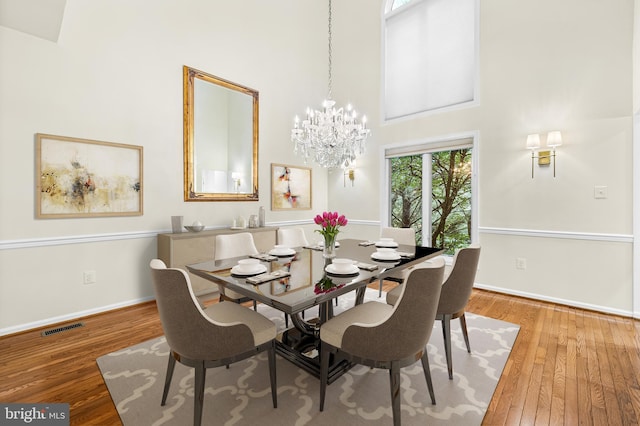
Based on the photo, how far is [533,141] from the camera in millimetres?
3465

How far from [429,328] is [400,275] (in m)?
1.48

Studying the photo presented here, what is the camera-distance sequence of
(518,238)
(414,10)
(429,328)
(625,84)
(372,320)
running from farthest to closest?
(414,10)
(518,238)
(625,84)
(372,320)
(429,328)

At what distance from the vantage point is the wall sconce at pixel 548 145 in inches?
129

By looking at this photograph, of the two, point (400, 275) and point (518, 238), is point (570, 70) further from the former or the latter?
point (400, 275)

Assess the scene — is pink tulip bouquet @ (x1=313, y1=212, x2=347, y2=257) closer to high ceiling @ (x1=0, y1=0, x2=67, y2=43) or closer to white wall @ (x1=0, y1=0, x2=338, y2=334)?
white wall @ (x1=0, y1=0, x2=338, y2=334)

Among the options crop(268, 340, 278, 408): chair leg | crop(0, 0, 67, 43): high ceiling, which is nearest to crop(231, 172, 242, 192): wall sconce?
crop(0, 0, 67, 43): high ceiling

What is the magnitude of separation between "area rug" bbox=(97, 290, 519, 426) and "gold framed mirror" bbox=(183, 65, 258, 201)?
7.09 ft

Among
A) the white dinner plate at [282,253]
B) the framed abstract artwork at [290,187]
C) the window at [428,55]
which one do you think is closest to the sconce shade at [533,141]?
the window at [428,55]

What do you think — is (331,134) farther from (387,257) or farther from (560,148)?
(560,148)

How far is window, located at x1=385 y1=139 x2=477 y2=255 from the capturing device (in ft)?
13.9

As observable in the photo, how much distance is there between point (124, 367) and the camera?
210 centimetres

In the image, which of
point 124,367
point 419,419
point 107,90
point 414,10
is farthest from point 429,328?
point 414,10

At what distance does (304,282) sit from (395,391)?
2.41ft

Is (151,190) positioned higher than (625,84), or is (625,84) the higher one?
(625,84)
